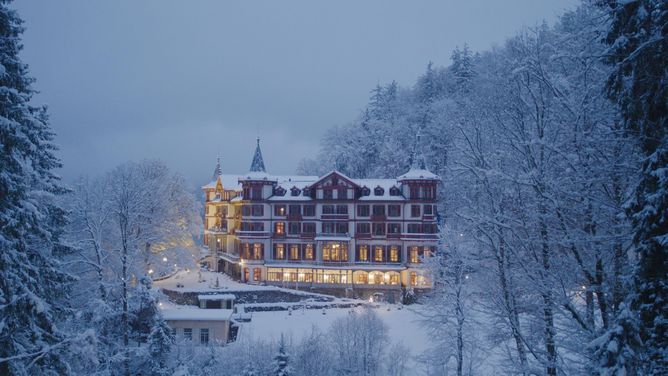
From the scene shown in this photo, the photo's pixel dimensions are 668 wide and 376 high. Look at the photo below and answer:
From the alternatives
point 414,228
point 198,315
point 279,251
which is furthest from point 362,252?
point 198,315

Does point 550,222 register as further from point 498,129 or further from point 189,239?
point 189,239

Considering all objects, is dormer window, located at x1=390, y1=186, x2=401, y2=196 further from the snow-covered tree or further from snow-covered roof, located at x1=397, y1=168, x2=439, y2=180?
the snow-covered tree

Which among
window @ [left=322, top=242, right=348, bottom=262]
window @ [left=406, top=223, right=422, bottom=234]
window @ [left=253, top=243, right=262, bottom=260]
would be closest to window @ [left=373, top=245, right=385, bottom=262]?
window @ [left=322, top=242, right=348, bottom=262]

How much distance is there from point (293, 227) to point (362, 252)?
27.3ft

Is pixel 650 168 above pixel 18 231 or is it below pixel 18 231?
above

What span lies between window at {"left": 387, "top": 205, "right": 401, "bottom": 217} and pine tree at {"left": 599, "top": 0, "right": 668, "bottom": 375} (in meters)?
41.7

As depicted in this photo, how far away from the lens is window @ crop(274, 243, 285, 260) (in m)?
49.5

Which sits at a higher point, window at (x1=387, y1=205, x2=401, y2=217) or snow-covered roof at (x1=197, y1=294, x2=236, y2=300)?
window at (x1=387, y1=205, x2=401, y2=217)

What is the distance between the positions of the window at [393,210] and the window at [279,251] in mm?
12564

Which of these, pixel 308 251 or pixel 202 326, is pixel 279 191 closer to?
pixel 308 251

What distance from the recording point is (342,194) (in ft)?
162

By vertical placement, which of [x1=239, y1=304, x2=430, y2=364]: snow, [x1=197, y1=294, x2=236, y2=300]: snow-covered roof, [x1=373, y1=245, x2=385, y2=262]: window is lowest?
[x1=239, y1=304, x2=430, y2=364]: snow

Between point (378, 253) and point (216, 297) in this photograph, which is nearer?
point (216, 297)

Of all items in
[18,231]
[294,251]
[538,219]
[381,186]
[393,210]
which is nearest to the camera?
[538,219]
